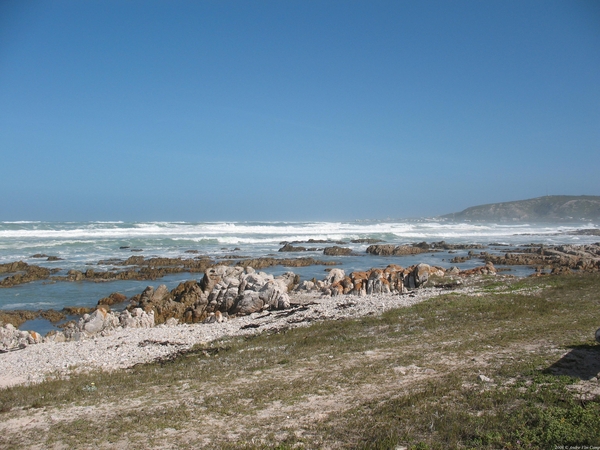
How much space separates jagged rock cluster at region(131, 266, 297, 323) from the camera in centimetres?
2091

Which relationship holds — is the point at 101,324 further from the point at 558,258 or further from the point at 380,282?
the point at 558,258

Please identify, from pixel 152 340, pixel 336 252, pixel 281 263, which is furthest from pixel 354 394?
pixel 336 252

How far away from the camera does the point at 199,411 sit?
760 cm

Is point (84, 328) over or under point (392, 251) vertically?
under

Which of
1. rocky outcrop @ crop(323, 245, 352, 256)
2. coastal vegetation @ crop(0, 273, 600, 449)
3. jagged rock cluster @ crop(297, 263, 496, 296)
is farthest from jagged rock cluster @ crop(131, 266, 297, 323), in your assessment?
rocky outcrop @ crop(323, 245, 352, 256)

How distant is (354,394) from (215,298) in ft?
49.3

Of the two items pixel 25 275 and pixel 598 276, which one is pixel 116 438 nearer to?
pixel 598 276

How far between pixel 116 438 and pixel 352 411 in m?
3.68

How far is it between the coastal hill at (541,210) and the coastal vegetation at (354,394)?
156947mm

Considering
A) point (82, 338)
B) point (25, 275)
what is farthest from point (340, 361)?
point (25, 275)

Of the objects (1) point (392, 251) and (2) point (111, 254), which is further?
(1) point (392, 251)

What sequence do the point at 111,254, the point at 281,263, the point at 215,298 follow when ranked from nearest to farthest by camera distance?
the point at 215,298, the point at 281,263, the point at 111,254

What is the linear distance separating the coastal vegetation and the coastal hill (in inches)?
6179

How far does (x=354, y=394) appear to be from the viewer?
788cm
